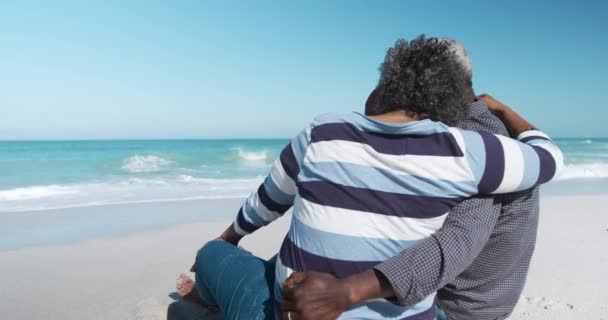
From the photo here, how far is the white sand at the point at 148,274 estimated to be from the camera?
11.1 ft

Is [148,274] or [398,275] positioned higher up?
[398,275]

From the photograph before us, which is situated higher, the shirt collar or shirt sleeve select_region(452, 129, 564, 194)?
the shirt collar

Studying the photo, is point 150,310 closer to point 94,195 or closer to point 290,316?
point 290,316

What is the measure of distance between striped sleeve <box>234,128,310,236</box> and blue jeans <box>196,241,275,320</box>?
0.17 metres

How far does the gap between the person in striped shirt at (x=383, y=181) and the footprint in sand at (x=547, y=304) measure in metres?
2.33

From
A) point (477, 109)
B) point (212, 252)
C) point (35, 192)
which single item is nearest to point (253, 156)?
point (35, 192)

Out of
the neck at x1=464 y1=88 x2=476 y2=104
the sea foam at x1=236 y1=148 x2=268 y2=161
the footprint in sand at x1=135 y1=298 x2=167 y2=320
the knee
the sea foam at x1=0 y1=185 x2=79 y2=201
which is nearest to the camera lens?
the neck at x1=464 y1=88 x2=476 y2=104

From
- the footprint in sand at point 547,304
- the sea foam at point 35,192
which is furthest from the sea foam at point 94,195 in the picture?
the footprint in sand at point 547,304

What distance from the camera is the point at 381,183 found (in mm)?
1328

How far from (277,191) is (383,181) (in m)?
0.58

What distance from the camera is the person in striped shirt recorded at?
4.33 feet

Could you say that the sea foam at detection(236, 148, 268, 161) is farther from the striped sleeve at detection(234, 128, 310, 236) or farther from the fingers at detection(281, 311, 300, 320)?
the fingers at detection(281, 311, 300, 320)

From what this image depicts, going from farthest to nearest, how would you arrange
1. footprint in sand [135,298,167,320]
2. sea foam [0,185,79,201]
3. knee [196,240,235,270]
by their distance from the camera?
sea foam [0,185,79,201], footprint in sand [135,298,167,320], knee [196,240,235,270]

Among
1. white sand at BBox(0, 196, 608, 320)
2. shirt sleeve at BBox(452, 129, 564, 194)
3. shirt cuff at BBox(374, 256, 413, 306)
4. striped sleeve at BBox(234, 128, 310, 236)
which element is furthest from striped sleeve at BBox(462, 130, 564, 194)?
white sand at BBox(0, 196, 608, 320)
